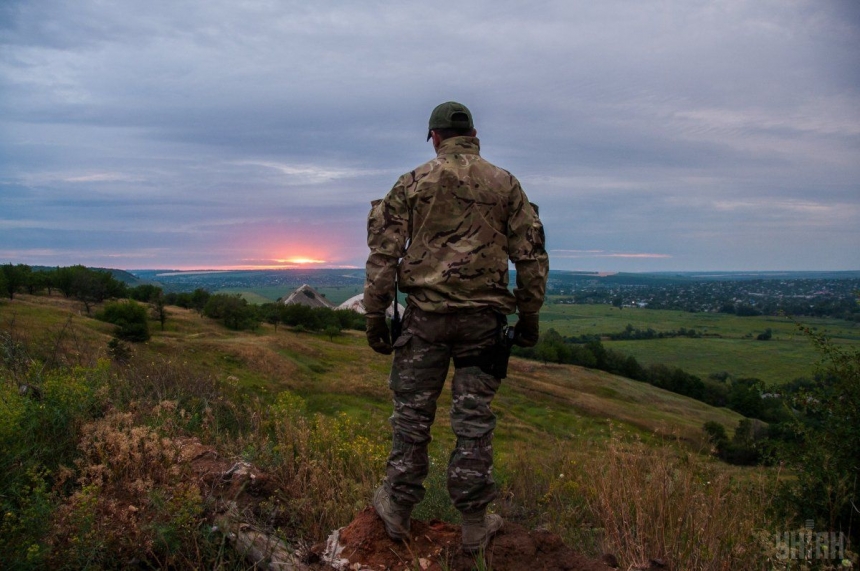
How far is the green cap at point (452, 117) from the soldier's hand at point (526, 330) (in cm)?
150

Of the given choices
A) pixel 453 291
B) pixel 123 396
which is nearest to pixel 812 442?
pixel 453 291

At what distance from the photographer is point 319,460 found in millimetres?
4883

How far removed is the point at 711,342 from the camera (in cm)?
9656

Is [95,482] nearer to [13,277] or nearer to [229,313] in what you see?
[13,277]

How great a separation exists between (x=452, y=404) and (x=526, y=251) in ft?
3.98

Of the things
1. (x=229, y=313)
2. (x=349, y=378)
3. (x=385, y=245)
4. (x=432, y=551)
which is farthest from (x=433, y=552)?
(x=229, y=313)

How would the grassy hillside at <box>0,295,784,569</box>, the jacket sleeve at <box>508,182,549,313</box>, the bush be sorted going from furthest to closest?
the bush → the jacket sleeve at <box>508,182,549,313</box> → the grassy hillside at <box>0,295,784,569</box>

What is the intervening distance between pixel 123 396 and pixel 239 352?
2221 cm

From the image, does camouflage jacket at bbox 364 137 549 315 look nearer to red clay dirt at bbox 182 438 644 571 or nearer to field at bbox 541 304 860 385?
red clay dirt at bbox 182 438 644 571

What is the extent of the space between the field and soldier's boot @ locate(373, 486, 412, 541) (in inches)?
2311

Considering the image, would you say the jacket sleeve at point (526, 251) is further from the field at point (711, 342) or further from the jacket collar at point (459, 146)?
the field at point (711, 342)

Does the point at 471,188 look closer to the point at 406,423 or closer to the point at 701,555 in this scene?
the point at 406,423

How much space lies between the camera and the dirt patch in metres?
3.40

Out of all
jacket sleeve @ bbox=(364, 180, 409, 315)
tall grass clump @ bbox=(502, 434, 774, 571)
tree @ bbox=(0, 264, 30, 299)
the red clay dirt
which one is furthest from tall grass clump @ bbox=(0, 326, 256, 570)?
tree @ bbox=(0, 264, 30, 299)
